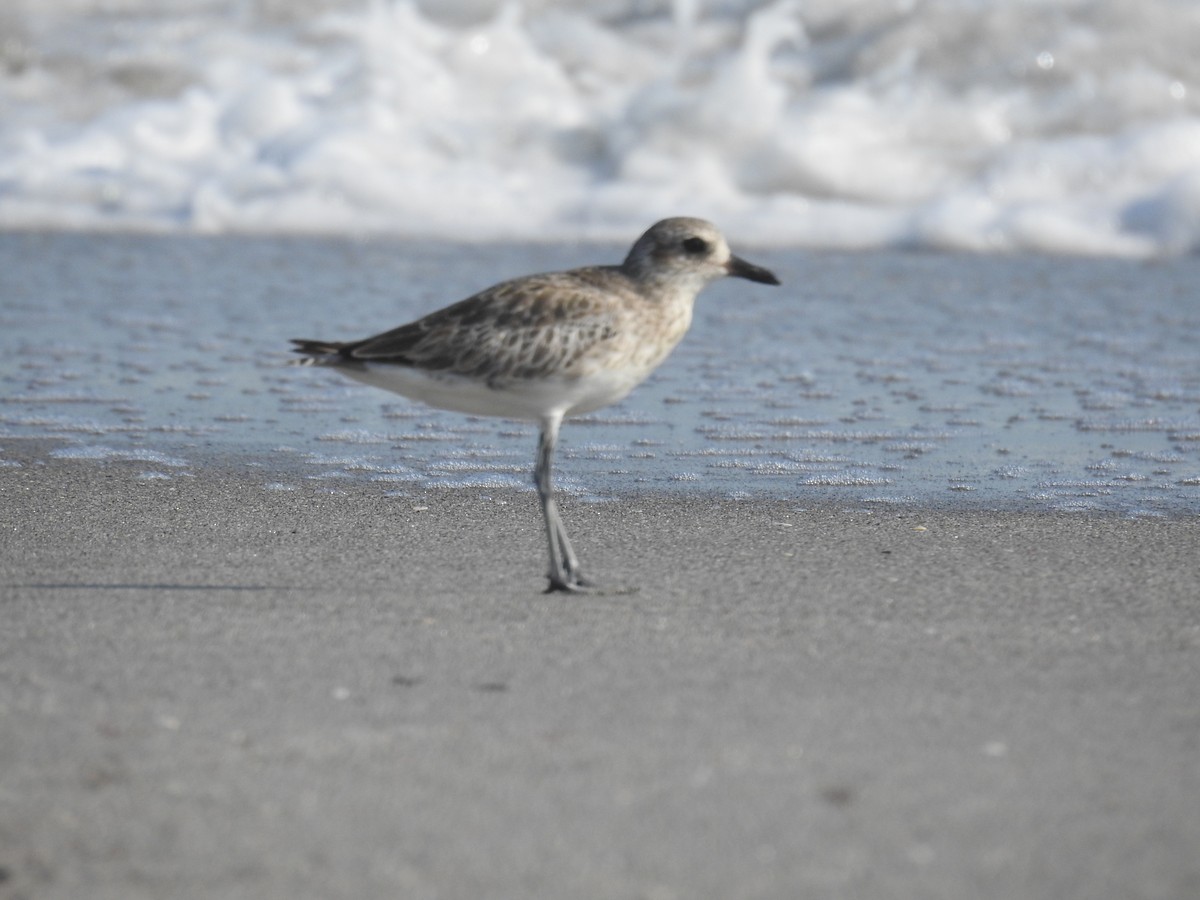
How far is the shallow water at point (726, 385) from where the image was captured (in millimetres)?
5828

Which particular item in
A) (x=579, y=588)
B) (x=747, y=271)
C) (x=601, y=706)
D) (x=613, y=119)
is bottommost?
(x=601, y=706)

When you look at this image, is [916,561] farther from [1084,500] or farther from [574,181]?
[574,181]

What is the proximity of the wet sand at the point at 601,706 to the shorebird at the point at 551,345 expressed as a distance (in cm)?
45

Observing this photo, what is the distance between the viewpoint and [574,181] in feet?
41.9

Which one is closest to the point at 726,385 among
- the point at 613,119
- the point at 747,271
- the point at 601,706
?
the point at 747,271

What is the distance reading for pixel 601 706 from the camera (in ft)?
11.1

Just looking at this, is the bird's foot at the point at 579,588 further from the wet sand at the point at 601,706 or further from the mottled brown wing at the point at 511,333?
the mottled brown wing at the point at 511,333

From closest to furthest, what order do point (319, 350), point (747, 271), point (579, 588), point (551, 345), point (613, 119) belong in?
point (579, 588) < point (551, 345) < point (319, 350) < point (747, 271) < point (613, 119)

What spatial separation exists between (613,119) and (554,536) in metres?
9.39

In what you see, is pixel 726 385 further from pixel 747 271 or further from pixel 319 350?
pixel 319 350

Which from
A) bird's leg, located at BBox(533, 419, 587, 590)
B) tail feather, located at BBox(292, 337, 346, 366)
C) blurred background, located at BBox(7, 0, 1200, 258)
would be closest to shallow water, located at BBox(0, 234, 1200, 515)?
bird's leg, located at BBox(533, 419, 587, 590)

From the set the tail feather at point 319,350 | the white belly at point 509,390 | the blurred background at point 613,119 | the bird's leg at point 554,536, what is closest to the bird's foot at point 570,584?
the bird's leg at point 554,536

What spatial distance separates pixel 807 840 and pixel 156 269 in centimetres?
806

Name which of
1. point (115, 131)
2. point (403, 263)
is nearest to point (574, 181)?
point (403, 263)
